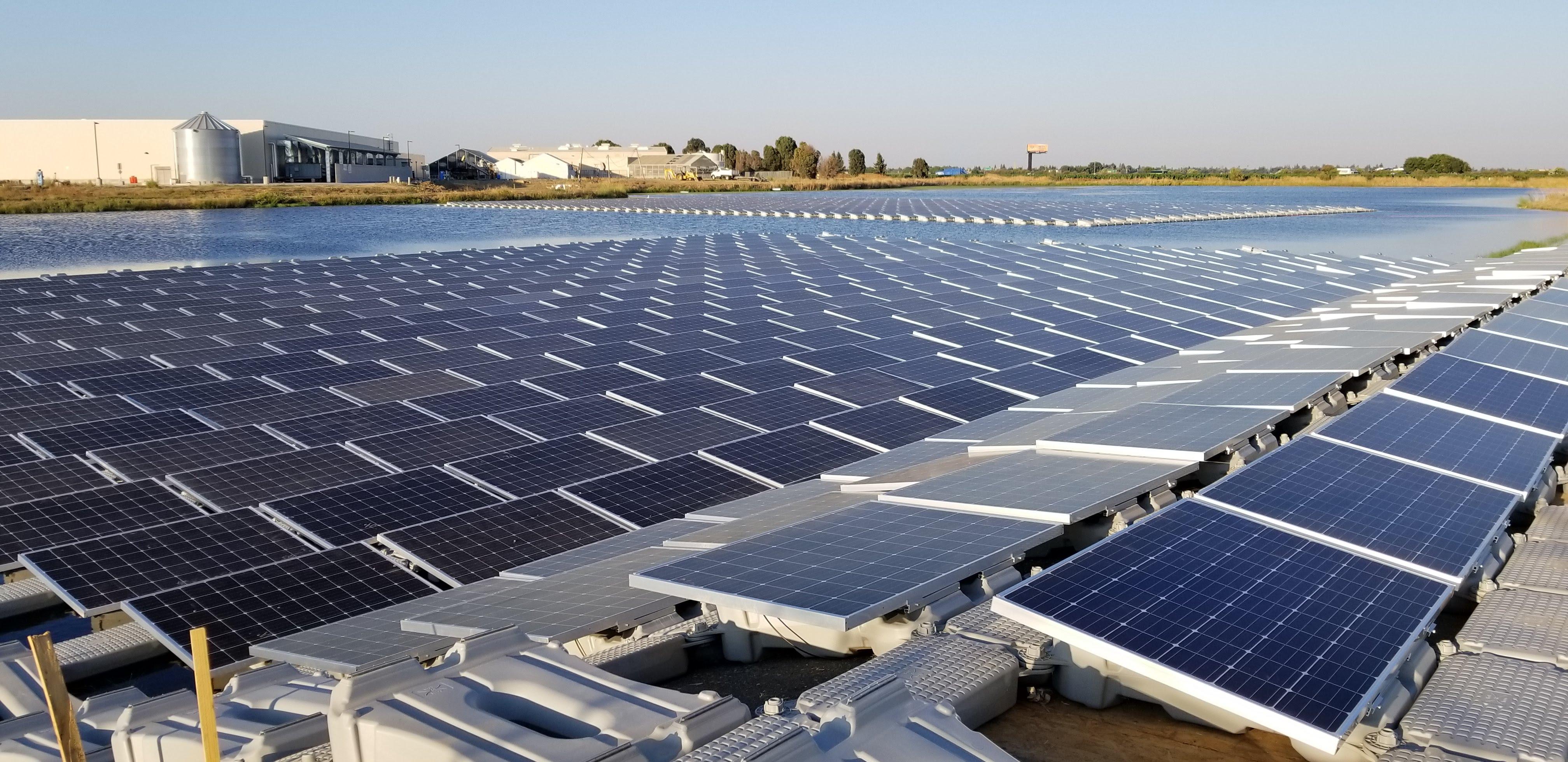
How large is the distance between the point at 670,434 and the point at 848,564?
7867 mm

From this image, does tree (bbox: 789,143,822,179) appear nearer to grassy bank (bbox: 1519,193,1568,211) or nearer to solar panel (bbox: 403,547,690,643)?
grassy bank (bbox: 1519,193,1568,211)

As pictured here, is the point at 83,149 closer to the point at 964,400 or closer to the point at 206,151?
the point at 206,151

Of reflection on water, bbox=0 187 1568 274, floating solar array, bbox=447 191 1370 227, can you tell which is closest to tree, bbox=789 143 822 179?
floating solar array, bbox=447 191 1370 227

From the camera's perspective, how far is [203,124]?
104m

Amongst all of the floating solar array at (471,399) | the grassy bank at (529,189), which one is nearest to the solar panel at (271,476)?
the floating solar array at (471,399)

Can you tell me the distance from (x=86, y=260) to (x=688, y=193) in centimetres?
7670

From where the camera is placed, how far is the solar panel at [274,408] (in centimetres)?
1512

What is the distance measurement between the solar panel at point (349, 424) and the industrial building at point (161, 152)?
4064 inches

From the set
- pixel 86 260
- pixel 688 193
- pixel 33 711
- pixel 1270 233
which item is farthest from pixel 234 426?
pixel 688 193

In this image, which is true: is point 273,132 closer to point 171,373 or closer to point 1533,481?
point 171,373

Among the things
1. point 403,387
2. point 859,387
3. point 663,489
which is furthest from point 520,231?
point 663,489

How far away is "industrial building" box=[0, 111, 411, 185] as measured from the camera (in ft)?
342

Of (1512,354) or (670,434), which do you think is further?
(1512,354)

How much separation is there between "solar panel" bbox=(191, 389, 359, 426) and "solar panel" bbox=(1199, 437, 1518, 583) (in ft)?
41.1
